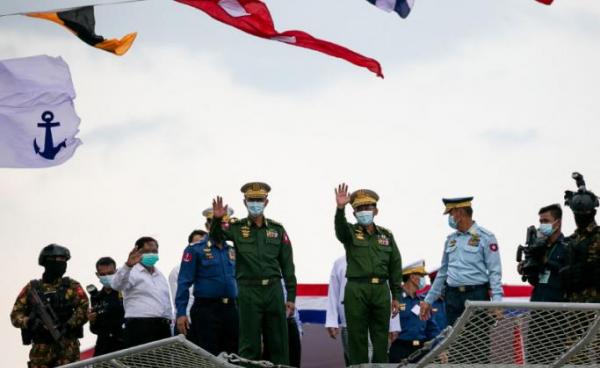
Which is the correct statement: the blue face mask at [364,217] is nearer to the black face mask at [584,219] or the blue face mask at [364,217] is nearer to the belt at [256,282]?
the belt at [256,282]

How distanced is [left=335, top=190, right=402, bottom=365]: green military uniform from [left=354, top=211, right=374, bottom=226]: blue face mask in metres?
0.09

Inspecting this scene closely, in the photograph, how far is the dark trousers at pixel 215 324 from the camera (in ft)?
41.8

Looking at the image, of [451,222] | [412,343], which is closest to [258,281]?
[451,222]

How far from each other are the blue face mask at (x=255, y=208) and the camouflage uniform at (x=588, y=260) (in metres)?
2.97

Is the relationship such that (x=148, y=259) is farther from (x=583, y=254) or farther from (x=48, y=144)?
(x=583, y=254)

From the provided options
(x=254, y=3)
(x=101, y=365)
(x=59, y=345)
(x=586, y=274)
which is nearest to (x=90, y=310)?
(x=59, y=345)

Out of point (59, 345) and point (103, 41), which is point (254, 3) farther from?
point (59, 345)

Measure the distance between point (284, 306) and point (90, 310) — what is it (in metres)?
3.58

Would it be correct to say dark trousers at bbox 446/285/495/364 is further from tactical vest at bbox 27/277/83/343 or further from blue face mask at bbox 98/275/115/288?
blue face mask at bbox 98/275/115/288

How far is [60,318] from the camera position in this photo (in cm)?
1349

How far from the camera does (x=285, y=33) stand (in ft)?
47.6

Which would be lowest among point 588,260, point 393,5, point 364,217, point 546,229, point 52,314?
point 52,314

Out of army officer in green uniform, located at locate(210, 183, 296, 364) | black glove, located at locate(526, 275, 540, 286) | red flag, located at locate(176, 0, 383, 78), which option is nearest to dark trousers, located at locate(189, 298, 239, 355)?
army officer in green uniform, located at locate(210, 183, 296, 364)

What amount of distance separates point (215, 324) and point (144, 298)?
127 centimetres
